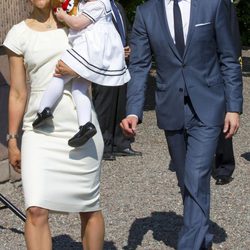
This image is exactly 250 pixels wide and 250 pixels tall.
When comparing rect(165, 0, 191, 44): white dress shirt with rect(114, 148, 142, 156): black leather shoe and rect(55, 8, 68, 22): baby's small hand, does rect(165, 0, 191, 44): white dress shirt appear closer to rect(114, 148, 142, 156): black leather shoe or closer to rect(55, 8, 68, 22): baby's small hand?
rect(55, 8, 68, 22): baby's small hand

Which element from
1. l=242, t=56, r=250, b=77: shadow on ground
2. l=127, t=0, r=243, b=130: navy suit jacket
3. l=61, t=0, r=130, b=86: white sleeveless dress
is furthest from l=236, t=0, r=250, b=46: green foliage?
l=61, t=0, r=130, b=86: white sleeveless dress

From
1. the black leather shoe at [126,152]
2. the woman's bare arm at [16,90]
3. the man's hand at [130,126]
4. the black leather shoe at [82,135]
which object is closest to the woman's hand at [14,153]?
the woman's bare arm at [16,90]

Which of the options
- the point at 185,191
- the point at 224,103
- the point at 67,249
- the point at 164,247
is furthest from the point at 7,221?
the point at 224,103

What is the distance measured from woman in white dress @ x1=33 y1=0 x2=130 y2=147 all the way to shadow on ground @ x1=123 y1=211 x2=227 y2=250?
166 cm

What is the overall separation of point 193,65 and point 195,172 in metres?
0.64

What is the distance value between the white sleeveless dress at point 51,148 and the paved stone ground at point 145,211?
137 cm

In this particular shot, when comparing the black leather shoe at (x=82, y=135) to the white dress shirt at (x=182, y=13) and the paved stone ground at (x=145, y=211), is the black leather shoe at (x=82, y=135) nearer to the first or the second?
the white dress shirt at (x=182, y=13)

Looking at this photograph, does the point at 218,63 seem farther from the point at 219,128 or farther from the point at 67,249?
the point at 67,249

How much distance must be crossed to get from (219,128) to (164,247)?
120 cm

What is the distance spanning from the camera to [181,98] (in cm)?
486

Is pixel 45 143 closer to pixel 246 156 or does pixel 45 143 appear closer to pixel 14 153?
pixel 14 153

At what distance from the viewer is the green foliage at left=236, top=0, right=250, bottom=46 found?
2165cm

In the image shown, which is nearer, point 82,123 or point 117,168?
point 82,123

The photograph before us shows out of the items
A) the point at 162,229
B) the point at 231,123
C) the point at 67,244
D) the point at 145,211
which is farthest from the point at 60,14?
the point at 145,211
